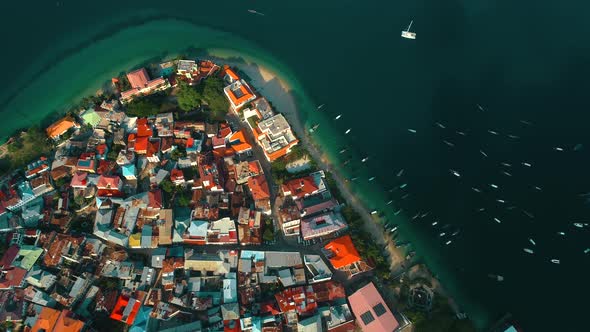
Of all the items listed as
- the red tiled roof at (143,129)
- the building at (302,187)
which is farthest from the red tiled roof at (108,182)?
the building at (302,187)

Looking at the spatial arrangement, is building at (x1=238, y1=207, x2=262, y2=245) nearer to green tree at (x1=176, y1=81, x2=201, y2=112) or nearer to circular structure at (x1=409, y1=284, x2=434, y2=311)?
green tree at (x1=176, y1=81, x2=201, y2=112)

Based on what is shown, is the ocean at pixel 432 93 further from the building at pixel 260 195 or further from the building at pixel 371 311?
the building at pixel 260 195

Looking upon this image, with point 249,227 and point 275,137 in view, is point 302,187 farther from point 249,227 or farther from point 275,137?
point 249,227

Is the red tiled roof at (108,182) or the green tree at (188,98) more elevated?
the green tree at (188,98)

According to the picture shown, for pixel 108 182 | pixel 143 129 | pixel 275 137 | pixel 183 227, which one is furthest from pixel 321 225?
pixel 143 129

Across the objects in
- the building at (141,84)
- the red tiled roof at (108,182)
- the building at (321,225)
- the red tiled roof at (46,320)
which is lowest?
the building at (321,225)

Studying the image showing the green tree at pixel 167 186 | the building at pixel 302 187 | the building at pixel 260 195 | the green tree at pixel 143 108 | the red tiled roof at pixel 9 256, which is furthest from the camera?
the green tree at pixel 143 108

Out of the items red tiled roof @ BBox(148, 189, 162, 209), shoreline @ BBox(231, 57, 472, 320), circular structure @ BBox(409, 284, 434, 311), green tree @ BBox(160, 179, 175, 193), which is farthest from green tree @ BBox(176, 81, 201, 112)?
circular structure @ BBox(409, 284, 434, 311)
